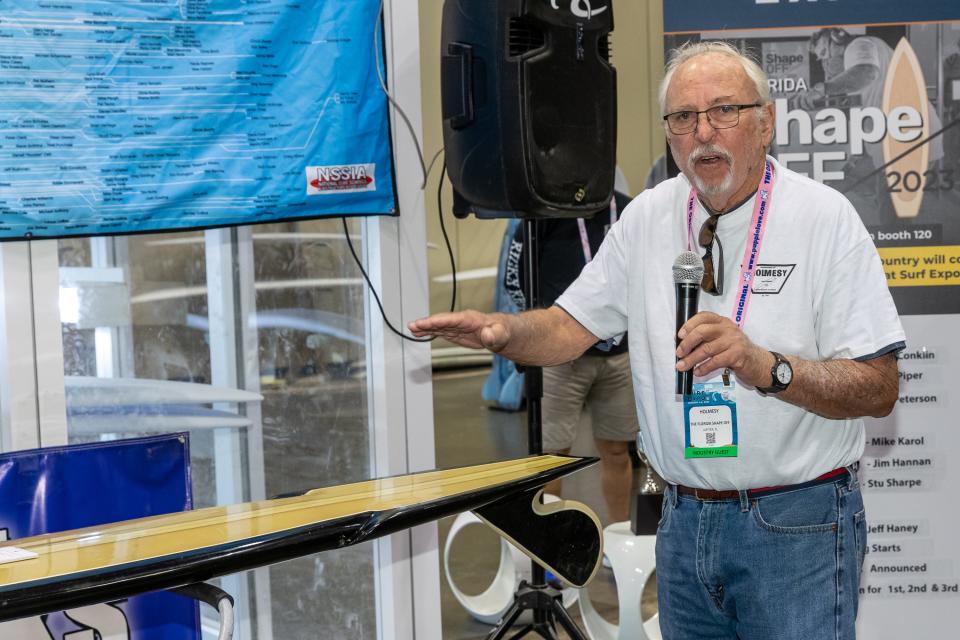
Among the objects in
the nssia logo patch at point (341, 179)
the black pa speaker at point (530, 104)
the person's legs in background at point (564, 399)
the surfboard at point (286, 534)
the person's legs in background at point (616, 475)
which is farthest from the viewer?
Result: the person's legs in background at point (616, 475)

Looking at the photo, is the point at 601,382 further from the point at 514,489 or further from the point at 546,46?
the point at 514,489

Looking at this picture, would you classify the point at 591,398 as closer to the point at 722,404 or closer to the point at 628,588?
the point at 628,588

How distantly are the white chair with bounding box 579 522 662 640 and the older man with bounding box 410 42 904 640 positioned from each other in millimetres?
1475

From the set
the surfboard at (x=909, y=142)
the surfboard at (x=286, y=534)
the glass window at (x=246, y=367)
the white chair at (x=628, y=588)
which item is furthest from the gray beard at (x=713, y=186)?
the white chair at (x=628, y=588)

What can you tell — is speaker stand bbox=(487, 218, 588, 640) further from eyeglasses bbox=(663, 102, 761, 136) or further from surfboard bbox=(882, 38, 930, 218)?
surfboard bbox=(882, 38, 930, 218)

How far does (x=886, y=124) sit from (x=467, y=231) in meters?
6.09

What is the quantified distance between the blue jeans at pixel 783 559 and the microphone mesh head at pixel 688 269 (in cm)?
40

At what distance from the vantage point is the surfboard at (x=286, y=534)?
4.95 ft

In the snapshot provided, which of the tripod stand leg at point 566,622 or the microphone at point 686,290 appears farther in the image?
the tripod stand leg at point 566,622

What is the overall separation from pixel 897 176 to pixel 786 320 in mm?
1618

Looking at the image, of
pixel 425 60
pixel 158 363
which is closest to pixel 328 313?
pixel 158 363

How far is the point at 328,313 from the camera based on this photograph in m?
2.96

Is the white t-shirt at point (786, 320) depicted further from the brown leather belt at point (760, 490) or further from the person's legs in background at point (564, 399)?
the person's legs in background at point (564, 399)

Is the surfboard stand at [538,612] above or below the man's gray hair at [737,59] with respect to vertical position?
below
